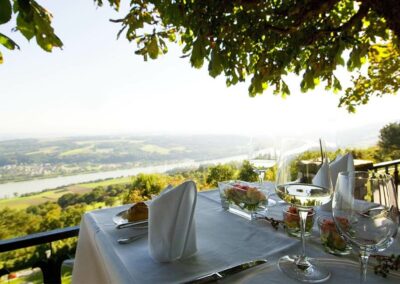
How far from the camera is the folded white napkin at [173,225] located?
2.75 ft

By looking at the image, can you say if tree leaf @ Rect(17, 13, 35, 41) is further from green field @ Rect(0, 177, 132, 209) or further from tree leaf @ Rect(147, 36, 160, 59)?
green field @ Rect(0, 177, 132, 209)

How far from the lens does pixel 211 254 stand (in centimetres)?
89

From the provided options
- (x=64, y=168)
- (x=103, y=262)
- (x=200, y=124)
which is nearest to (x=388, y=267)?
(x=103, y=262)

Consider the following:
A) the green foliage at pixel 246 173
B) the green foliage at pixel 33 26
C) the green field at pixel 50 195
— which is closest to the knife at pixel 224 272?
the green foliage at pixel 33 26

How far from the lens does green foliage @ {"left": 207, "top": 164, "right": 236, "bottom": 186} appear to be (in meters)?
4.02

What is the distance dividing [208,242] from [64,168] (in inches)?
256

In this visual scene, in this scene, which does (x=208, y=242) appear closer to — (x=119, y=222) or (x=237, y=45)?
(x=119, y=222)

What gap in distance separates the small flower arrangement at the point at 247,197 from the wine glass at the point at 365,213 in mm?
575

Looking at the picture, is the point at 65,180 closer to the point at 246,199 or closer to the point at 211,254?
the point at 246,199

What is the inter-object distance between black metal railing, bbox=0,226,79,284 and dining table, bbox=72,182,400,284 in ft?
0.45

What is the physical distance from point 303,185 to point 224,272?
1.09ft

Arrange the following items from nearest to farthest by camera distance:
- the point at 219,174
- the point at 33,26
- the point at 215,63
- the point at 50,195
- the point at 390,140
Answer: the point at 33,26, the point at 215,63, the point at 219,174, the point at 50,195, the point at 390,140

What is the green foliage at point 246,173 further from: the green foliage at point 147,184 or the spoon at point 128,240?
the spoon at point 128,240

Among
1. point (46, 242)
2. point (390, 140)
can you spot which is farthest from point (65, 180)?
point (390, 140)
